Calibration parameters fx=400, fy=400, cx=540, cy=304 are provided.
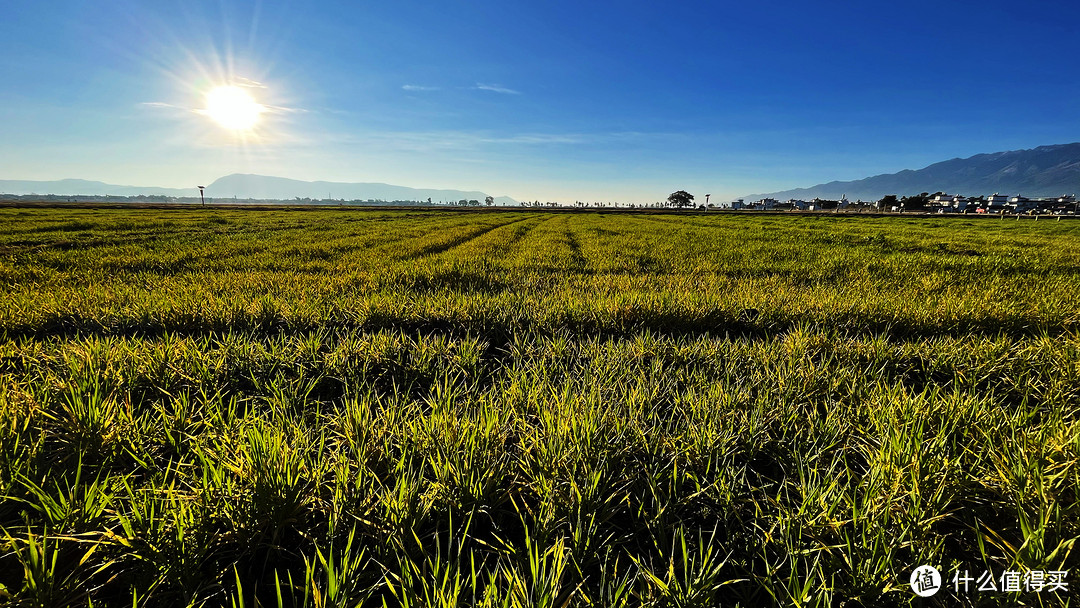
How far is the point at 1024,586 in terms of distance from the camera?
1.26 m

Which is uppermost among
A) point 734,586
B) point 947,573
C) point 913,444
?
point 913,444

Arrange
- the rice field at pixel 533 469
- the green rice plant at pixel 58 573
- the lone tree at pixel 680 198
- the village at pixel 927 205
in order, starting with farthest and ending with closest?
Result: the lone tree at pixel 680 198, the village at pixel 927 205, the rice field at pixel 533 469, the green rice plant at pixel 58 573

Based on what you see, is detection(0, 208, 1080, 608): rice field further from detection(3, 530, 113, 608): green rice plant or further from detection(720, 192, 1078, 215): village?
detection(720, 192, 1078, 215): village

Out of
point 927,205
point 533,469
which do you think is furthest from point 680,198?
point 533,469

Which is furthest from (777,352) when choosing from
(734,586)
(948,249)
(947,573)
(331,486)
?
(948,249)

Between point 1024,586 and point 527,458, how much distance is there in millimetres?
1717

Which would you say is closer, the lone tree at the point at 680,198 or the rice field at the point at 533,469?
the rice field at the point at 533,469

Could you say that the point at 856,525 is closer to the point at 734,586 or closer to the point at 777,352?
the point at 734,586

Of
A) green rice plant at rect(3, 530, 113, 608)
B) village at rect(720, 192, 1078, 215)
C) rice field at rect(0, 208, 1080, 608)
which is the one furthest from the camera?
village at rect(720, 192, 1078, 215)

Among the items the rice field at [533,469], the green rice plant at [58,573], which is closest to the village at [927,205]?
the rice field at [533,469]

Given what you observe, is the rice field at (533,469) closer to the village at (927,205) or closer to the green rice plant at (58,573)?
the green rice plant at (58,573)

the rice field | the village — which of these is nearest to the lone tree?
the village

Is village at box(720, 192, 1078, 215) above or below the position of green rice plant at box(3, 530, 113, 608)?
above

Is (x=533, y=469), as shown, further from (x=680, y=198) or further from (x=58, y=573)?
(x=680, y=198)
